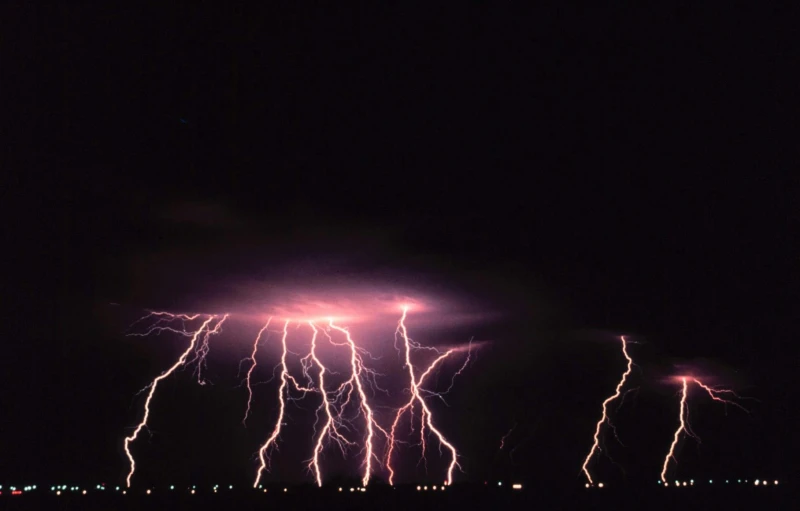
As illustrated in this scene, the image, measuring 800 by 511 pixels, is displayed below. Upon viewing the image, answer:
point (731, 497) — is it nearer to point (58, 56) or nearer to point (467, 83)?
point (467, 83)

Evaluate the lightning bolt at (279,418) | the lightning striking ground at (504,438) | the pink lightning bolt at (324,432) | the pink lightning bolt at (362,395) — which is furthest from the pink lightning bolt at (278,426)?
the lightning striking ground at (504,438)

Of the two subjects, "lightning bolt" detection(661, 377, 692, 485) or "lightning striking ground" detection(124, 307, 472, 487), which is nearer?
"lightning striking ground" detection(124, 307, 472, 487)

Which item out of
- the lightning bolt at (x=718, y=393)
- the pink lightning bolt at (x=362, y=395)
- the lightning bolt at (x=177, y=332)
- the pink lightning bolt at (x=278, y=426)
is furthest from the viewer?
the lightning bolt at (x=718, y=393)

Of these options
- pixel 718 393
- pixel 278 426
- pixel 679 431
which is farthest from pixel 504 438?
pixel 718 393

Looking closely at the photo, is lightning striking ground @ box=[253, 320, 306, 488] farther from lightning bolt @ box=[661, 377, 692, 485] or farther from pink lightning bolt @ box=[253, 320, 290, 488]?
lightning bolt @ box=[661, 377, 692, 485]

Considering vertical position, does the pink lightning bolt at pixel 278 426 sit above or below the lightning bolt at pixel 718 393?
below

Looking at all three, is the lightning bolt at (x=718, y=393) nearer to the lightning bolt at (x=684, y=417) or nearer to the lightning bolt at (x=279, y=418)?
the lightning bolt at (x=684, y=417)

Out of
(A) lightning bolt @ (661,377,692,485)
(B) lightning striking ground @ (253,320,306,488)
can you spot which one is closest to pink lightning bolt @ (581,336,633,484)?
(A) lightning bolt @ (661,377,692,485)

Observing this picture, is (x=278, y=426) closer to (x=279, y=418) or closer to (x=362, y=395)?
(x=279, y=418)

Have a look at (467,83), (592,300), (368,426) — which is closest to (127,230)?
(467,83)
